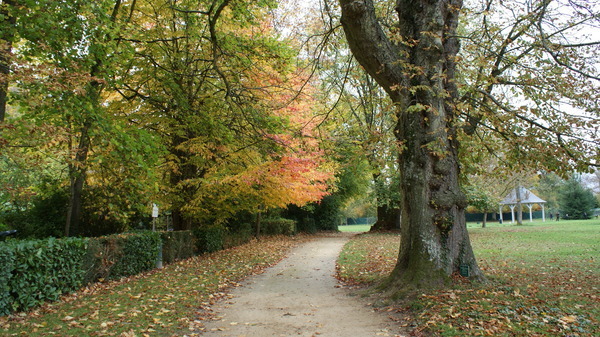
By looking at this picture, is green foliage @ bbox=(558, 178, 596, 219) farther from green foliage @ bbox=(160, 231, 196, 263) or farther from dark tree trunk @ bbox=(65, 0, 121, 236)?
dark tree trunk @ bbox=(65, 0, 121, 236)

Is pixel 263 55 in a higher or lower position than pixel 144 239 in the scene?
higher

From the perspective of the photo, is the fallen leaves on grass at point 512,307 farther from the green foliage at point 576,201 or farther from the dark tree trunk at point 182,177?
the green foliage at point 576,201

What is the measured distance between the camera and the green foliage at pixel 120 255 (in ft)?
28.4

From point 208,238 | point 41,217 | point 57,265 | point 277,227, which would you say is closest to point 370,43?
point 57,265

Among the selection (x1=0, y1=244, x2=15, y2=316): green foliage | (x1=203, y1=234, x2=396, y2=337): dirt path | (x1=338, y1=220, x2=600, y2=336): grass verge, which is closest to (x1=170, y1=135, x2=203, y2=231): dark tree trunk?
(x1=203, y1=234, x2=396, y2=337): dirt path

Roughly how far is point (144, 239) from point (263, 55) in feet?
20.0

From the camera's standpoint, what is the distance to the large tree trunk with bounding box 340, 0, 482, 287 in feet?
23.4

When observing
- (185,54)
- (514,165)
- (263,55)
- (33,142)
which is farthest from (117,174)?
(514,165)

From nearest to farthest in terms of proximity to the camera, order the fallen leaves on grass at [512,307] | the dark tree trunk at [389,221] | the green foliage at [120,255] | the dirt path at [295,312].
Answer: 1. the fallen leaves on grass at [512,307]
2. the dirt path at [295,312]
3. the green foliage at [120,255]
4. the dark tree trunk at [389,221]

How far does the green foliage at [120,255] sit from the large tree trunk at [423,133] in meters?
6.30

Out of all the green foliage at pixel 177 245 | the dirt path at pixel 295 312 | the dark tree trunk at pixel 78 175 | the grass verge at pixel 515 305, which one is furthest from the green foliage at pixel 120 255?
the grass verge at pixel 515 305

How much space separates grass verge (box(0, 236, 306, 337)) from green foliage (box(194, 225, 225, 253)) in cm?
386

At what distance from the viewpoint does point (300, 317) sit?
6355mm

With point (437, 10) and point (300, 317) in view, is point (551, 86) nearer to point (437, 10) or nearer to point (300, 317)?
point (437, 10)
